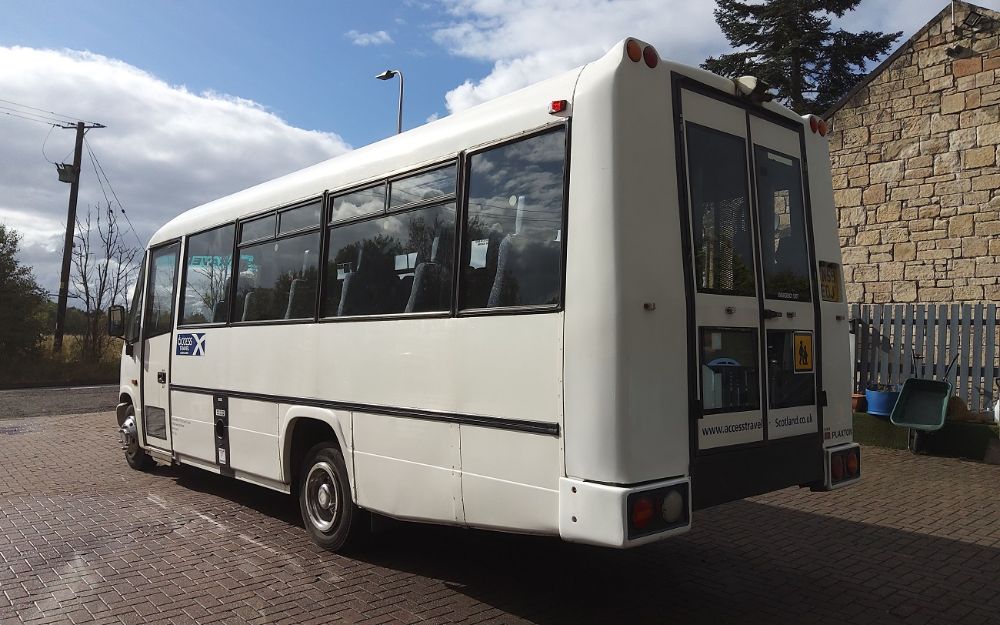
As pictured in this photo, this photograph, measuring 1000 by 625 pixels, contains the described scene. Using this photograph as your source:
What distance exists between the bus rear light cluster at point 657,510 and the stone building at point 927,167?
10804 millimetres

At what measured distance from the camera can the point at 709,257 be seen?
14.2ft

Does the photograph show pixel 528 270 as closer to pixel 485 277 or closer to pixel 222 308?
pixel 485 277

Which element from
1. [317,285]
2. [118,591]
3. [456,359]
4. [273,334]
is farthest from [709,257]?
[118,591]

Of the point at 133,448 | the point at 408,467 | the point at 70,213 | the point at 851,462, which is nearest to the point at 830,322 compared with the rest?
the point at 851,462

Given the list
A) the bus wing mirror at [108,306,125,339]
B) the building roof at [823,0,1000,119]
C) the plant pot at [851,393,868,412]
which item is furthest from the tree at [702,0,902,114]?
the bus wing mirror at [108,306,125,339]

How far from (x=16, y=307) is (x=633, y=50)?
28.3 metres

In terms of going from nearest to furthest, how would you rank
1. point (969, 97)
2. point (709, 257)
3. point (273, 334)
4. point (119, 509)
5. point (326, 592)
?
1. point (709, 257)
2. point (326, 592)
3. point (273, 334)
4. point (119, 509)
5. point (969, 97)

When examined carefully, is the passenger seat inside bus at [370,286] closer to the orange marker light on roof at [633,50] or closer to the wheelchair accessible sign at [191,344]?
the orange marker light on roof at [633,50]

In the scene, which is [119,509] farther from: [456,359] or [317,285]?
[456,359]

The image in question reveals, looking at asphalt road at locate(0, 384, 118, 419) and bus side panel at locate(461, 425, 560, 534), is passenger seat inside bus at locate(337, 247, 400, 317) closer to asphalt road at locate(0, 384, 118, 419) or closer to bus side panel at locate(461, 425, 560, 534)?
bus side panel at locate(461, 425, 560, 534)

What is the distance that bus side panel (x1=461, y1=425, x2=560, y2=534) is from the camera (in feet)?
12.8

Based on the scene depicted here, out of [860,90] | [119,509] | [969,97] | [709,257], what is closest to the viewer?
[709,257]

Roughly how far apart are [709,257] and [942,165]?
10.6 metres

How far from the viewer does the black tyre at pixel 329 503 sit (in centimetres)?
552
